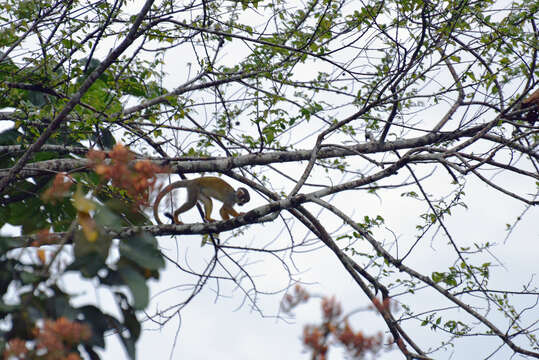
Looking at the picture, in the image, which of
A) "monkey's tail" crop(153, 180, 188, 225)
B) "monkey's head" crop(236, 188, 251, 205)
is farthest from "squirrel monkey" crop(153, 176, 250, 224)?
"monkey's tail" crop(153, 180, 188, 225)

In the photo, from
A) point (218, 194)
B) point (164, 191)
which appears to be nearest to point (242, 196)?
point (218, 194)

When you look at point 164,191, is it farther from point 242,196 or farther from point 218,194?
point 242,196

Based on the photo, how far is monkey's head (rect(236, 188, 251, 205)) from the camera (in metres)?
7.02

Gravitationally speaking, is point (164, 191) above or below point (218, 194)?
below

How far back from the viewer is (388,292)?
4461 millimetres

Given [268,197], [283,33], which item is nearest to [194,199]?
[268,197]

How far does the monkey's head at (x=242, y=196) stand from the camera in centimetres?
702

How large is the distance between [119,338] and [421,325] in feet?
10.9

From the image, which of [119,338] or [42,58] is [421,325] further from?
[42,58]

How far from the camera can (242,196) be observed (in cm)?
703

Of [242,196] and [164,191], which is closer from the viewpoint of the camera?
[164,191]

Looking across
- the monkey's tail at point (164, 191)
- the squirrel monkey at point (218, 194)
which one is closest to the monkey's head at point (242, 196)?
the squirrel monkey at point (218, 194)

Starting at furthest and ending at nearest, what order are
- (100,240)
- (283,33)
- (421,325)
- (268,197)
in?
(283,33) < (268,197) < (421,325) < (100,240)

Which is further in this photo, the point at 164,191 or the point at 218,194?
the point at 218,194
